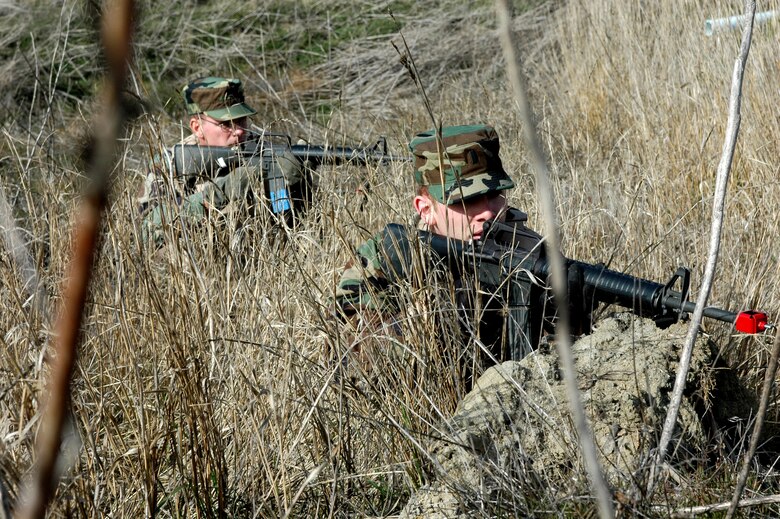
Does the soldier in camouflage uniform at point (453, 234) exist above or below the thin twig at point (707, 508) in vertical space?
above

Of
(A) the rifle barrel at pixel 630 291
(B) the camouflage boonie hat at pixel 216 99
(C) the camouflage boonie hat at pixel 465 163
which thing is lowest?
(A) the rifle barrel at pixel 630 291

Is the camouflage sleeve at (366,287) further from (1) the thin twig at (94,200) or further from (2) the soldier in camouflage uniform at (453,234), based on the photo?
(1) the thin twig at (94,200)

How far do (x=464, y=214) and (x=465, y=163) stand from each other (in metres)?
0.19

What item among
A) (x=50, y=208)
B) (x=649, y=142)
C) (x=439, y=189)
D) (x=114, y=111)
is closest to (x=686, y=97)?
(x=649, y=142)

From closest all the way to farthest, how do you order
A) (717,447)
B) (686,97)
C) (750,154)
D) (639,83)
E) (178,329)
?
1. (717,447)
2. (178,329)
3. (750,154)
4. (686,97)
5. (639,83)

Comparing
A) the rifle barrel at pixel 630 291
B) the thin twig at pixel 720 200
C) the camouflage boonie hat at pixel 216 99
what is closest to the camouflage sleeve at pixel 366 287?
the rifle barrel at pixel 630 291

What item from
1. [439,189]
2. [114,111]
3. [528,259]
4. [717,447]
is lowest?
[717,447]

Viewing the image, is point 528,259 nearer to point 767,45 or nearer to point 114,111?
point 114,111

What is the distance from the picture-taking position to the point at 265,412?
2.06 meters

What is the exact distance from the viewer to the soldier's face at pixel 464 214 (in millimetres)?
2477

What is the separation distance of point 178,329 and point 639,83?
399 centimetres

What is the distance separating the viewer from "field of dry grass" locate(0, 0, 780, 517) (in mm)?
1827

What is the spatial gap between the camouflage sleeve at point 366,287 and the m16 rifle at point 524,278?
0.21ft

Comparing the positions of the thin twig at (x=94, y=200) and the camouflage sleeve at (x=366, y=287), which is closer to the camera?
the thin twig at (x=94, y=200)
